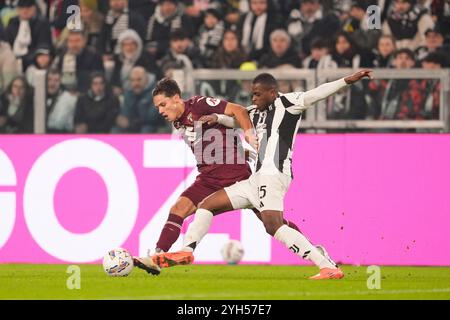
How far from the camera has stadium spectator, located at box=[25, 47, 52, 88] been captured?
15.5m

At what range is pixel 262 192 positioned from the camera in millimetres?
9859

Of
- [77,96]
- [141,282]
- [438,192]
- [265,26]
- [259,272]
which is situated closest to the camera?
[141,282]

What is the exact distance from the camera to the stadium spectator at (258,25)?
50.6 feet

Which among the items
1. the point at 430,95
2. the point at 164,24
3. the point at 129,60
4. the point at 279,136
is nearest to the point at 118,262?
the point at 279,136

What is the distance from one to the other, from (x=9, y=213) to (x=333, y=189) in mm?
3409

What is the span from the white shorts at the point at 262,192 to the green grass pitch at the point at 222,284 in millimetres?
638

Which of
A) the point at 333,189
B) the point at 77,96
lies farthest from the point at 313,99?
the point at 77,96

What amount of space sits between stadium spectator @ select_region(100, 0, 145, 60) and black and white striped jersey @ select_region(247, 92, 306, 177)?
639 cm

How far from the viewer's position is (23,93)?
47.5 feet

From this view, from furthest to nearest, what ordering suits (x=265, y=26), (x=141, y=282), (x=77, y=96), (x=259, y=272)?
(x=265, y=26), (x=77, y=96), (x=259, y=272), (x=141, y=282)

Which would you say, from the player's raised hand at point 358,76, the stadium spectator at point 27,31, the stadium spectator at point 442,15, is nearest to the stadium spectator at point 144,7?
the stadium spectator at point 27,31

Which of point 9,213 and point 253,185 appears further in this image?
point 9,213

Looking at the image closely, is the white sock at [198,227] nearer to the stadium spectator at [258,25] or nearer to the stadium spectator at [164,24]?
the stadium spectator at [258,25]

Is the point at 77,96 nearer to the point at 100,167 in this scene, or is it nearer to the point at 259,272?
the point at 100,167
